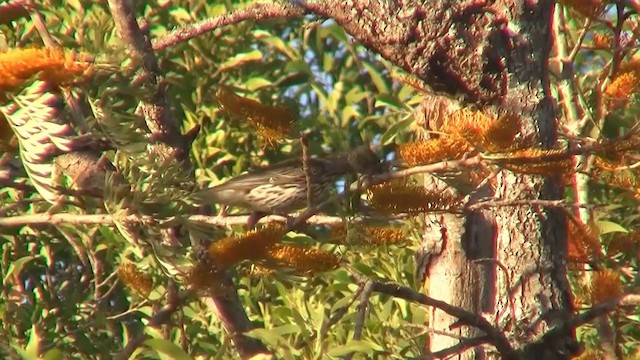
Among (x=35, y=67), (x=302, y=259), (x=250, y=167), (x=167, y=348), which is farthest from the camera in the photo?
(x=250, y=167)

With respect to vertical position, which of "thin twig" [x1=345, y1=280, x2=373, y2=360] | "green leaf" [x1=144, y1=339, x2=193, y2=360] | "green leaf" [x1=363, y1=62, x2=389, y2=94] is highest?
"green leaf" [x1=363, y1=62, x2=389, y2=94]

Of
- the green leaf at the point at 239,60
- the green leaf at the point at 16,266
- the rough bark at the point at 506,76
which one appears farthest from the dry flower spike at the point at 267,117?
the green leaf at the point at 239,60

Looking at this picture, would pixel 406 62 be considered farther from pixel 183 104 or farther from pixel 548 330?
pixel 183 104

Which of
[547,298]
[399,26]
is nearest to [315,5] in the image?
[399,26]

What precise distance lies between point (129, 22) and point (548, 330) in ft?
4.61

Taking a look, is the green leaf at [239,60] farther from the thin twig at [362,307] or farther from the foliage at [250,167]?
the thin twig at [362,307]

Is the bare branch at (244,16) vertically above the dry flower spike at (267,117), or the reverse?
the bare branch at (244,16)

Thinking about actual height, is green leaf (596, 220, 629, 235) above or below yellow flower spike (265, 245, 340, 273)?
above

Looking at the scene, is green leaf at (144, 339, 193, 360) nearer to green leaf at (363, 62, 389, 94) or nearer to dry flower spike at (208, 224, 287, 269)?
dry flower spike at (208, 224, 287, 269)

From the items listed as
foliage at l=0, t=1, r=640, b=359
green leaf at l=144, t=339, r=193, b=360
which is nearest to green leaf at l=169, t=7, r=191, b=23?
foliage at l=0, t=1, r=640, b=359

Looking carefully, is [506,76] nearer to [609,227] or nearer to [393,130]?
[393,130]

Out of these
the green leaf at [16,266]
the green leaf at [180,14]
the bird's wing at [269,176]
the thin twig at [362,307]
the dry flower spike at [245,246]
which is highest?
the green leaf at [180,14]

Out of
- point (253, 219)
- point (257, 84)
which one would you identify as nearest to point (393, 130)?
point (253, 219)

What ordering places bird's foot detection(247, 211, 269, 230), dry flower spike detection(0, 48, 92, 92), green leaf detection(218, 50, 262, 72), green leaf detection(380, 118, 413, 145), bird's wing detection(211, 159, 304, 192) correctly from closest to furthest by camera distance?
dry flower spike detection(0, 48, 92, 92), bird's foot detection(247, 211, 269, 230), green leaf detection(380, 118, 413, 145), bird's wing detection(211, 159, 304, 192), green leaf detection(218, 50, 262, 72)
